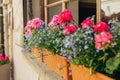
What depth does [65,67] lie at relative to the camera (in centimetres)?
164

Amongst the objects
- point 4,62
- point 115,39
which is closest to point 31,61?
point 115,39

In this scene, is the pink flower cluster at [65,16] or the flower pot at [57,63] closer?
the pink flower cluster at [65,16]

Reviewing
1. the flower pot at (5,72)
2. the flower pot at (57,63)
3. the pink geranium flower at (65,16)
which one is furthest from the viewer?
the flower pot at (5,72)

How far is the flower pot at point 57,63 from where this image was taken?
1.62 metres

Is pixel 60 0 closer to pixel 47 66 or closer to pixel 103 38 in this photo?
pixel 47 66

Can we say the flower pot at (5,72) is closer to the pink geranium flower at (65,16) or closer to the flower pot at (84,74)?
the pink geranium flower at (65,16)

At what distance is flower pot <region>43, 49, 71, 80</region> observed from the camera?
162cm

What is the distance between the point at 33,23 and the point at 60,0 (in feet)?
1.13

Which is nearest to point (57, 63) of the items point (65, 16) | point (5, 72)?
point (65, 16)

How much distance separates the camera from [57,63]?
1834 millimetres

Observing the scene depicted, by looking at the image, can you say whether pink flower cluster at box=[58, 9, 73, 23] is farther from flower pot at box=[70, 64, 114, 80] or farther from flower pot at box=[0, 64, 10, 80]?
flower pot at box=[0, 64, 10, 80]

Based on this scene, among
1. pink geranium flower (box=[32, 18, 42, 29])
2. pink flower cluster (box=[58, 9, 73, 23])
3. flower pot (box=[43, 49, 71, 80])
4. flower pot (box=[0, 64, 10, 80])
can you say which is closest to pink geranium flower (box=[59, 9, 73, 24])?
pink flower cluster (box=[58, 9, 73, 23])

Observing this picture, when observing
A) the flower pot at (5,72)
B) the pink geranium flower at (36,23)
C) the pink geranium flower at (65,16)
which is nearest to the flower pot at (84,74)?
the pink geranium flower at (65,16)

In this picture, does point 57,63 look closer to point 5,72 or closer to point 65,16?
point 65,16
